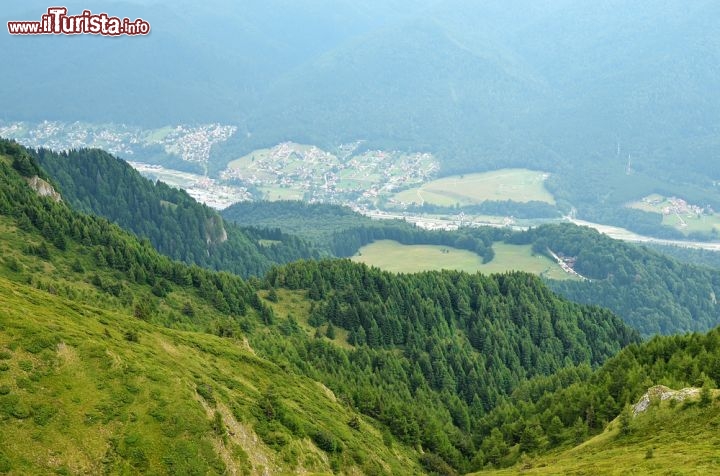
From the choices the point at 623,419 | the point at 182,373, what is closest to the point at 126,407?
the point at 182,373

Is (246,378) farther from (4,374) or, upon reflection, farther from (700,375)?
(700,375)

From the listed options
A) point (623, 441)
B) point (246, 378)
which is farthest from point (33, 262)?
point (623, 441)

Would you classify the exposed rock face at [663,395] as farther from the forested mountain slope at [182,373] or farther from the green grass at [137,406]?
the green grass at [137,406]

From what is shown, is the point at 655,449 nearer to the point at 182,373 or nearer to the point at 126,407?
the point at 182,373

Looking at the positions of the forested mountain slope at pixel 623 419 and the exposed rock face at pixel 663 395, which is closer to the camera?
the forested mountain slope at pixel 623 419

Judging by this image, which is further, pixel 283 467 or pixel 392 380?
pixel 392 380

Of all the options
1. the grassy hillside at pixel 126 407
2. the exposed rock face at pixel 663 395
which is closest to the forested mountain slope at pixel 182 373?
the grassy hillside at pixel 126 407

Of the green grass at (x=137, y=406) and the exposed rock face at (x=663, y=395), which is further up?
the green grass at (x=137, y=406)
